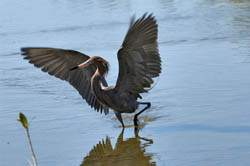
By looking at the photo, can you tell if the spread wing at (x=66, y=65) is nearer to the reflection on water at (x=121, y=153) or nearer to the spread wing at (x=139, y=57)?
the spread wing at (x=139, y=57)

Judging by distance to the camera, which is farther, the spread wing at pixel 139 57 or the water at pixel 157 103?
the spread wing at pixel 139 57

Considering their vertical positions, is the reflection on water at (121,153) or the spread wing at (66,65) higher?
the spread wing at (66,65)

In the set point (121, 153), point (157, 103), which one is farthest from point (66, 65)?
point (121, 153)

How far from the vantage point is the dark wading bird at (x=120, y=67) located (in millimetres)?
5965

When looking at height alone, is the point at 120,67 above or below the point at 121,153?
above

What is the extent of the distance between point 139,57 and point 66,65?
1216mm

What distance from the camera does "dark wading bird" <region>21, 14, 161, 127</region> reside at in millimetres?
Result: 5965

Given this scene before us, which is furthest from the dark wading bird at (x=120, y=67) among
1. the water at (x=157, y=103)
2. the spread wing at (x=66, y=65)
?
the water at (x=157, y=103)

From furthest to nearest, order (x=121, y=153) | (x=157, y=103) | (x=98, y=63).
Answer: (x=157, y=103), (x=98, y=63), (x=121, y=153)

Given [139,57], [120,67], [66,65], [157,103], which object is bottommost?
[157,103]

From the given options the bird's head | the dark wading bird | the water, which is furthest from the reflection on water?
the bird's head

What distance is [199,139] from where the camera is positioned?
593 cm

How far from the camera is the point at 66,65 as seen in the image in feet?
22.8

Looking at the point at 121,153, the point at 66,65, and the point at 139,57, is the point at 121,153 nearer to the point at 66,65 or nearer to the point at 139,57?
the point at 139,57
